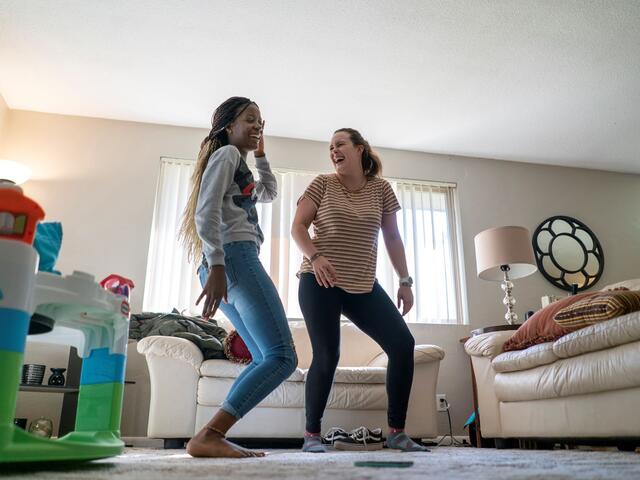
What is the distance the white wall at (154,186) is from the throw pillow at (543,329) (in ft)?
5.35

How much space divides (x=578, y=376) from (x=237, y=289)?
1.37m

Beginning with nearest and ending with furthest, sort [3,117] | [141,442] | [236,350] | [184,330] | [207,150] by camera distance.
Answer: [207,150] → [236,350] → [184,330] → [141,442] → [3,117]

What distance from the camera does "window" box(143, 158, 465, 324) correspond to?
3.92m

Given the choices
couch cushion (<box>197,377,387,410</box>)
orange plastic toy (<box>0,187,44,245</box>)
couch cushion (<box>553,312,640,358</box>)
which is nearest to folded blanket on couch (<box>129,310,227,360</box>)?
couch cushion (<box>197,377,387,410</box>)

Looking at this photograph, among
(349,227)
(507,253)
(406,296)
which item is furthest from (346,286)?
(507,253)

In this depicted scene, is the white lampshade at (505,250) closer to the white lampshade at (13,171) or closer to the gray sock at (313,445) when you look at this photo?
the gray sock at (313,445)

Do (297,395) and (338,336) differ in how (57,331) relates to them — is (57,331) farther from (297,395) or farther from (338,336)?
(297,395)

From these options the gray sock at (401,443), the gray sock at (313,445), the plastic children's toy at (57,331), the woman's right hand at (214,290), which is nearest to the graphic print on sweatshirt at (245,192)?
the woman's right hand at (214,290)

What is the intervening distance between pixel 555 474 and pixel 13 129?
4.33m

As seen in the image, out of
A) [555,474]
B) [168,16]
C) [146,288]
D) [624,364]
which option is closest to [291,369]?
[555,474]

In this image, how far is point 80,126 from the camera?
4.12 meters

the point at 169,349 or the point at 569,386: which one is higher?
the point at 169,349

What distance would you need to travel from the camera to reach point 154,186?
13.4 feet

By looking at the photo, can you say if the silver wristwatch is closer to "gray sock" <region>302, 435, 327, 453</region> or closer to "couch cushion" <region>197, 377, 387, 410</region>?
"gray sock" <region>302, 435, 327, 453</region>
